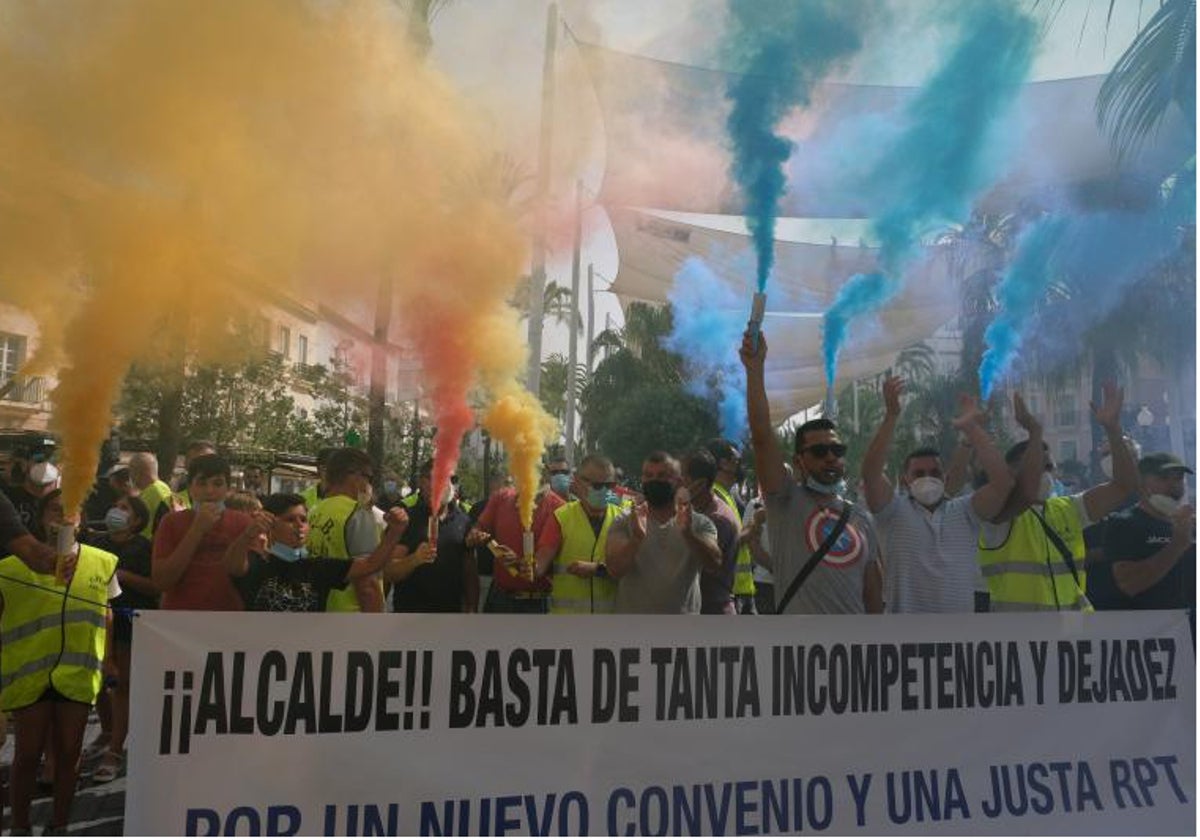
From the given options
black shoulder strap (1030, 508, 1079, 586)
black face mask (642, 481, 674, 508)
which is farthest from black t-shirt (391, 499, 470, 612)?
black shoulder strap (1030, 508, 1079, 586)

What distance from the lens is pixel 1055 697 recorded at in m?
3.74

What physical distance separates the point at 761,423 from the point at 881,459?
2.05ft

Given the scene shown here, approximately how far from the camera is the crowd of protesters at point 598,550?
13.8 ft

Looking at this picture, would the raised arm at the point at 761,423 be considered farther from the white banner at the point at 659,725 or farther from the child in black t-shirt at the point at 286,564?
the child in black t-shirt at the point at 286,564

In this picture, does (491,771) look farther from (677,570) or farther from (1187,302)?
(1187,302)

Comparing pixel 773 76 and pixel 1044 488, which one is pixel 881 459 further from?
pixel 773 76

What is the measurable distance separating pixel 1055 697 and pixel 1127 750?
1.15ft

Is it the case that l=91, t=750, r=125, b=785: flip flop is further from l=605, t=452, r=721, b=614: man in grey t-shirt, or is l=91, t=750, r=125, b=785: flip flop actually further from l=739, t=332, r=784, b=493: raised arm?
l=739, t=332, r=784, b=493: raised arm

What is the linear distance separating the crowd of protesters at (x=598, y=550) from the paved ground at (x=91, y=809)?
14cm

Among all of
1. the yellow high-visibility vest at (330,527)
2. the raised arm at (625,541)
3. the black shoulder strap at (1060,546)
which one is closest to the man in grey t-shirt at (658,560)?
the raised arm at (625,541)

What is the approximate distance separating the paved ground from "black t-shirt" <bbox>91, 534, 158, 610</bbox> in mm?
929

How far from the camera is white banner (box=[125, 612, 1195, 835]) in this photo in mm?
2941

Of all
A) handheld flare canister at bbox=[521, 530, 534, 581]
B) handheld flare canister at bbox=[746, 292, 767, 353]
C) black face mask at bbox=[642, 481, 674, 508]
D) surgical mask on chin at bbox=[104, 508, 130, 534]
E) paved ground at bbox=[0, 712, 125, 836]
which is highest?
handheld flare canister at bbox=[746, 292, 767, 353]

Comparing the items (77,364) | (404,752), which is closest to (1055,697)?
(404,752)
